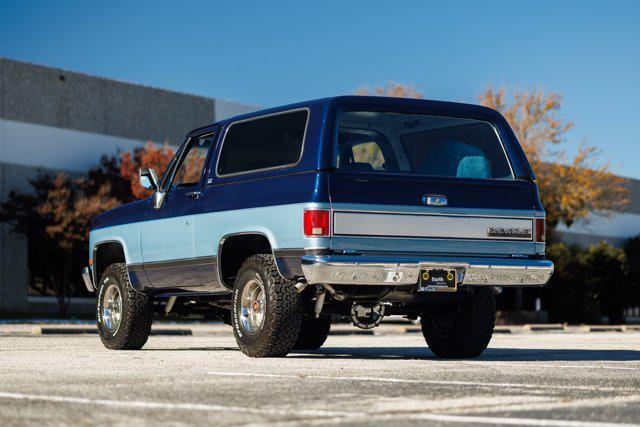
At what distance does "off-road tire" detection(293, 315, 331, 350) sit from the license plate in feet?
10.3

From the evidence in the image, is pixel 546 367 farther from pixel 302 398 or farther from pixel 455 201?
pixel 302 398

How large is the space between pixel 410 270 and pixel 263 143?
2.17 m

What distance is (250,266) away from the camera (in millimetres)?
10969

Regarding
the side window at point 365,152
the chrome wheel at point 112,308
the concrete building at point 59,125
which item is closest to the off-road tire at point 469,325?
the side window at point 365,152

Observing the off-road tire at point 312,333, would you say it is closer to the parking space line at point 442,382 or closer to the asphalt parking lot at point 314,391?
the asphalt parking lot at point 314,391

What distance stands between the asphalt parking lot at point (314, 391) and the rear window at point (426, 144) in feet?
6.28

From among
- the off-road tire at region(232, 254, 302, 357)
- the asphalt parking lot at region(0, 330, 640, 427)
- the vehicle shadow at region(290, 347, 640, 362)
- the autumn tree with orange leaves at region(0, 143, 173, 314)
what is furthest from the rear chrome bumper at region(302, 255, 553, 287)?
the autumn tree with orange leaves at region(0, 143, 173, 314)

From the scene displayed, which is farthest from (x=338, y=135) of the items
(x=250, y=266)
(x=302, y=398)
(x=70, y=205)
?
(x=70, y=205)

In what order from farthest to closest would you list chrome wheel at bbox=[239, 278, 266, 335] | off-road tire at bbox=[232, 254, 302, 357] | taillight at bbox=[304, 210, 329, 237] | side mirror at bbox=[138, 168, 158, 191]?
side mirror at bbox=[138, 168, 158, 191]
chrome wheel at bbox=[239, 278, 266, 335]
off-road tire at bbox=[232, 254, 302, 357]
taillight at bbox=[304, 210, 329, 237]

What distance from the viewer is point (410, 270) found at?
10242 mm

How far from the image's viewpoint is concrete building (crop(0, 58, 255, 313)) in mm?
39781

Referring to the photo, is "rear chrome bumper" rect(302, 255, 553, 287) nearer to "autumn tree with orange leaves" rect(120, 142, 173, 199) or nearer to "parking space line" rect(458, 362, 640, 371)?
"parking space line" rect(458, 362, 640, 371)

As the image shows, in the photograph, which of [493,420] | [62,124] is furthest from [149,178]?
[62,124]

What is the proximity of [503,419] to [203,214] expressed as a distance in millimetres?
6223
